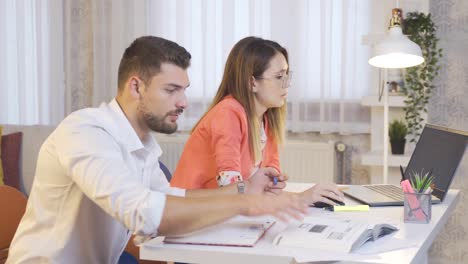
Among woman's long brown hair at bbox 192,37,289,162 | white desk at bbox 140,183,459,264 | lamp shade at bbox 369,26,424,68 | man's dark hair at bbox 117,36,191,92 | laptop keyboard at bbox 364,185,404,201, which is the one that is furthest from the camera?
lamp shade at bbox 369,26,424,68

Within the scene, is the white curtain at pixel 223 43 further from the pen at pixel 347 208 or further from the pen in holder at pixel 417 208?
the pen in holder at pixel 417 208

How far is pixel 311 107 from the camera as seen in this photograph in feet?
12.5

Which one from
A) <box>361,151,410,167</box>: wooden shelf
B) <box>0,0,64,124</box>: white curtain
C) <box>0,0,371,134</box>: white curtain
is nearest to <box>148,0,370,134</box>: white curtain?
<box>0,0,371,134</box>: white curtain

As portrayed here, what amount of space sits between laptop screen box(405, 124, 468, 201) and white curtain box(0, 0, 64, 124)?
106 inches

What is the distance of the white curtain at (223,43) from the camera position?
3.70m

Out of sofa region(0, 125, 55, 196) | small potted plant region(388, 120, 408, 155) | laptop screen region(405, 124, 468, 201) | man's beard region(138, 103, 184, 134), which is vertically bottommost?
sofa region(0, 125, 55, 196)

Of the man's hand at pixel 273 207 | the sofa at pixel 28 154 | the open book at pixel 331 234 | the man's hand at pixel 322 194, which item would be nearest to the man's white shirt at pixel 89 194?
the man's hand at pixel 273 207

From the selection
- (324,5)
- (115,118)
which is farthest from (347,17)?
(115,118)

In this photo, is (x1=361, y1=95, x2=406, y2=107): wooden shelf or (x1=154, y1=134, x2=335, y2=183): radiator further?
(x1=154, y1=134, x2=335, y2=183): radiator

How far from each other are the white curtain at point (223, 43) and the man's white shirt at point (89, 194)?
204 cm

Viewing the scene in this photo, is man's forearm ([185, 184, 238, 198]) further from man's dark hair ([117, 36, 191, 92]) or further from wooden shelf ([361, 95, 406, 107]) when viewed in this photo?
wooden shelf ([361, 95, 406, 107])

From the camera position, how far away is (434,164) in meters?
2.21

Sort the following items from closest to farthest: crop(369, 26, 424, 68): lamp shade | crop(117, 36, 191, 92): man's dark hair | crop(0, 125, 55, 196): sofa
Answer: crop(117, 36, 191, 92): man's dark hair → crop(369, 26, 424, 68): lamp shade → crop(0, 125, 55, 196): sofa

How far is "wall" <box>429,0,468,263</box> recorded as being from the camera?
3.59 meters
